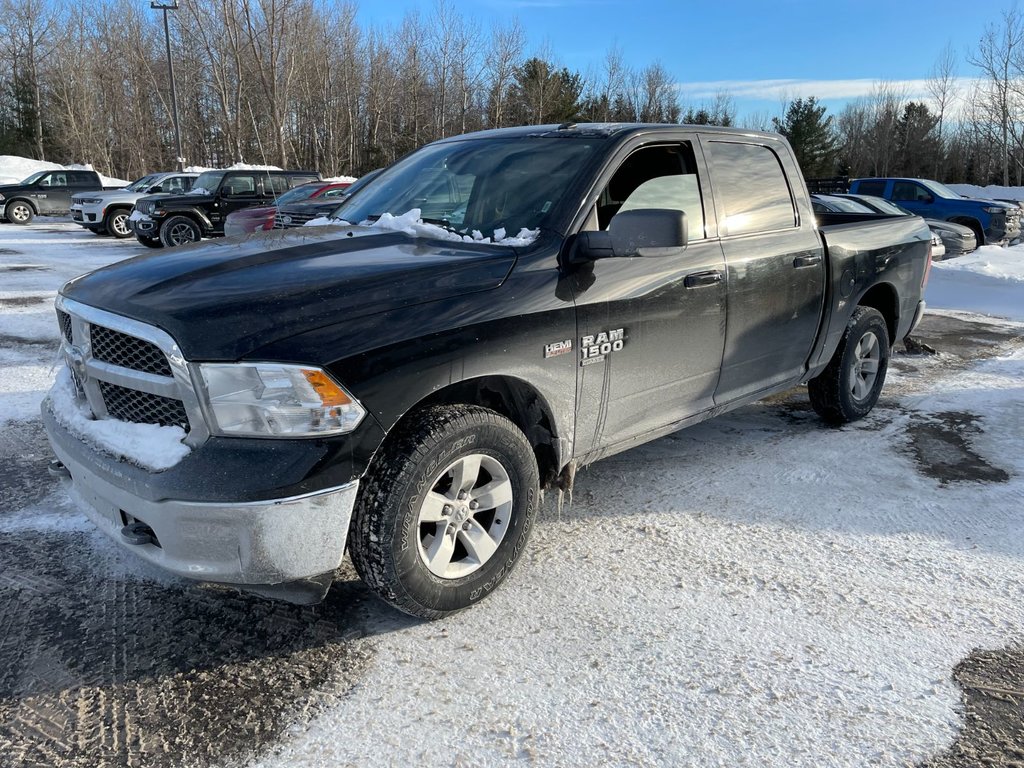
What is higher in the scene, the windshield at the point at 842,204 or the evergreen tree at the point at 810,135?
the evergreen tree at the point at 810,135

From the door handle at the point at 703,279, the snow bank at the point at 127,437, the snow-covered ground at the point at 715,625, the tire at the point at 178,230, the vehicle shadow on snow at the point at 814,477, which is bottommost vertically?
the snow-covered ground at the point at 715,625

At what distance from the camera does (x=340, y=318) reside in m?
2.46

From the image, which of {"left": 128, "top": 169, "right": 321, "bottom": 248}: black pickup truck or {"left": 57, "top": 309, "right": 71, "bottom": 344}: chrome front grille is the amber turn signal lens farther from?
{"left": 128, "top": 169, "right": 321, "bottom": 248}: black pickup truck

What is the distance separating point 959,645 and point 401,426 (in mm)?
2150

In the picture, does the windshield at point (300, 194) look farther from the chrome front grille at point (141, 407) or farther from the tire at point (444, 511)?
the tire at point (444, 511)

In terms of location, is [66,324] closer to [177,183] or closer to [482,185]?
[482,185]

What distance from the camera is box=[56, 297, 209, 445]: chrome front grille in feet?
7.71

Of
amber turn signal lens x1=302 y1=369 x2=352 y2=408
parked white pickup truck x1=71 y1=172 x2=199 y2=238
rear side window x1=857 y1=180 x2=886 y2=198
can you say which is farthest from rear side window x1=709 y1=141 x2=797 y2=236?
rear side window x1=857 y1=180 x2=886 y2=198

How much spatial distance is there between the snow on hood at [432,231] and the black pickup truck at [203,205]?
1298cm

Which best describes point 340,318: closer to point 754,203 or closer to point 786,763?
point 786,763

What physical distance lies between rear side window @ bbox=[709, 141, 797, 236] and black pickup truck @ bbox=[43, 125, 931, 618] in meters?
0.02

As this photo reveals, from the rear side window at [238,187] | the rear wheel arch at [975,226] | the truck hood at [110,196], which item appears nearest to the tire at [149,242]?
the rear side window at [238,187]

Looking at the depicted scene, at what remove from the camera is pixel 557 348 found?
9.76 feet

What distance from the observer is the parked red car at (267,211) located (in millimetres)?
12250
